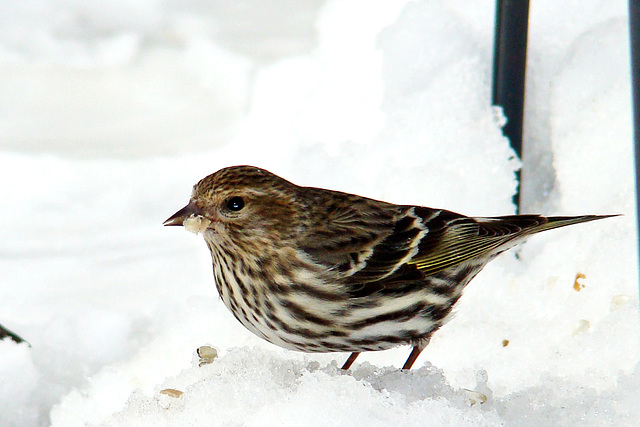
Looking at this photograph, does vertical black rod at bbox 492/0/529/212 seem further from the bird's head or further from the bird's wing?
the bird's head

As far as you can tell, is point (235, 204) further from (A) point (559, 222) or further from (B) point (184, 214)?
(A) point (559, 222)

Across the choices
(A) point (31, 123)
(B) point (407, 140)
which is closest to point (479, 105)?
(B) point (407, 140)

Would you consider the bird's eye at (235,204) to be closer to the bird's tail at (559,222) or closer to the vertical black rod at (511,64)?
the bird's tail at (559,222)

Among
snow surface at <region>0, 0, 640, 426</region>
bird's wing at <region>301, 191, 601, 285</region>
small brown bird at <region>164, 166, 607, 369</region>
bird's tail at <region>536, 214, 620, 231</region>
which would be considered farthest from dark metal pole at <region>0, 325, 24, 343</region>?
bird's tail at <region>536, 214, 620, 231</region>

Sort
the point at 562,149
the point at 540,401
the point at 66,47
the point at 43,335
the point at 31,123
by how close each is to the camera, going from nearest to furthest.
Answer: the point at 540,401
the point at 43,335
the point at 562,149
the point at 31,123
the point at 66,47

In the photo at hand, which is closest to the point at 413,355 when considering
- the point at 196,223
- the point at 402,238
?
the point at 402,238

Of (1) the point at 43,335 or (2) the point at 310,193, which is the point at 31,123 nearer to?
(1) the point at 43,335

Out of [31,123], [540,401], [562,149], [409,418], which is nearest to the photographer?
[409,418]
